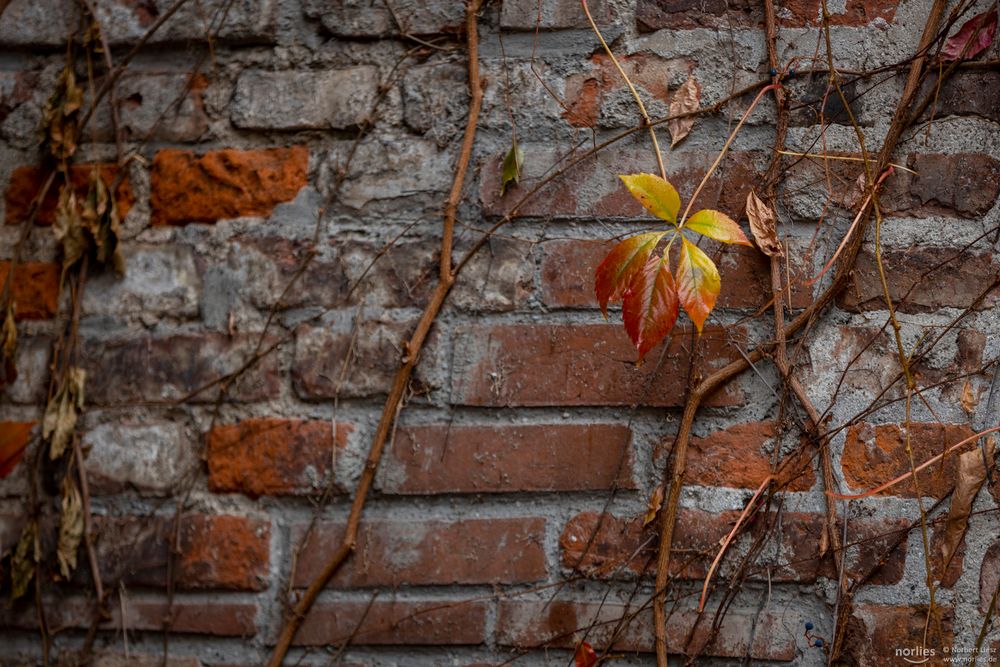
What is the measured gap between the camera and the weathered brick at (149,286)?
1041 millimetres

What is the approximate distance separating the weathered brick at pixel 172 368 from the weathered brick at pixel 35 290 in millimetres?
76

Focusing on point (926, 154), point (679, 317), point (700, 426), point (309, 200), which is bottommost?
point (700, 426)

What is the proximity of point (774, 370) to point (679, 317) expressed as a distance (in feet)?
0.43

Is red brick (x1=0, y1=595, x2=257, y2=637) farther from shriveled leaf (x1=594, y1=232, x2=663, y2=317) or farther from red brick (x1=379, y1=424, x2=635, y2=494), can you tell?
shriveled leaf (x1=594, y1=232, x2=663, y2=317)

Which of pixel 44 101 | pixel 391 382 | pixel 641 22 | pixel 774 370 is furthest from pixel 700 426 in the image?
pixel 44 101

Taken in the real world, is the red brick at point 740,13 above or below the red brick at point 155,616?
above

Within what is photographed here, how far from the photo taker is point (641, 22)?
1.01 meters

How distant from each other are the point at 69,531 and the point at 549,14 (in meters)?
0.87

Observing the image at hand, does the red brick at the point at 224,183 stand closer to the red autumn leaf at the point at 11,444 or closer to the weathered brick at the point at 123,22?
the weathered brick at the point at 123,22

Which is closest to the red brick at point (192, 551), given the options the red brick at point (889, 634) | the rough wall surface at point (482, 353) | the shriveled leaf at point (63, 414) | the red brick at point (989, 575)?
the rough wall surface at point (482, 353)

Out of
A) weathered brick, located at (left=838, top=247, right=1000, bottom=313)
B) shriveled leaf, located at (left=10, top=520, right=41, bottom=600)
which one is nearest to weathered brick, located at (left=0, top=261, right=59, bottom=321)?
shriveled leaf, located at (left=10, top=520, right=41, bottom=600)

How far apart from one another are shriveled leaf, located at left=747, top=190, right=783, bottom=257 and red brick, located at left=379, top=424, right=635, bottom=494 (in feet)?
0.90

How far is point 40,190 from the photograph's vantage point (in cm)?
107

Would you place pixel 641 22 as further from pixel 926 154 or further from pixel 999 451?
pixel 999 451
